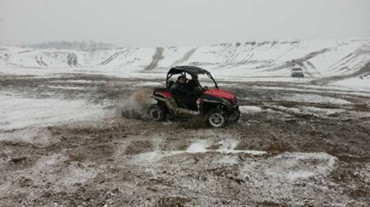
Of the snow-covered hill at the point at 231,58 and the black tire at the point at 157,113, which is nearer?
the black tire at the point at 157,113

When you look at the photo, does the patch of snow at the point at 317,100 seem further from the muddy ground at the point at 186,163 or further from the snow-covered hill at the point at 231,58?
the snow-covered hill at the point at 231,58

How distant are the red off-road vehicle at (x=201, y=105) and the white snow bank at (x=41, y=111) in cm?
276

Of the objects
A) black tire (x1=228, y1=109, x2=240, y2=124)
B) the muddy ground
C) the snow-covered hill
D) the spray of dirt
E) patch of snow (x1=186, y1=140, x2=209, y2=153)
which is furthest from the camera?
the snow-covered hill

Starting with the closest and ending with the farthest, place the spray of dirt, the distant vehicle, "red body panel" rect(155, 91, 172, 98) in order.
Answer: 1. "red body panel" rect(155, 91, 172, 98)
2. the spray of dirt
3. the distant vehicle

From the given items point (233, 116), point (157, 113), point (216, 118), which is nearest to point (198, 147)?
point (216, 118)

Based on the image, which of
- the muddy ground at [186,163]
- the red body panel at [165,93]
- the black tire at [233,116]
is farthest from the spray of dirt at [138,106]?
the black tire at [233,116]

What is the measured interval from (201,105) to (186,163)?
313cm

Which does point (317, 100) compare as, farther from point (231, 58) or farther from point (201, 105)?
point (231, 58)

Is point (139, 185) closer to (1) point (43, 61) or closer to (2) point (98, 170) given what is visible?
(2) point (98, 170)

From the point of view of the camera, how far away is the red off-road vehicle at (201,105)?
902 centimetres

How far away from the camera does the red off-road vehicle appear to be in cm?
902

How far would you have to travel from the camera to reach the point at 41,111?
39.0ft

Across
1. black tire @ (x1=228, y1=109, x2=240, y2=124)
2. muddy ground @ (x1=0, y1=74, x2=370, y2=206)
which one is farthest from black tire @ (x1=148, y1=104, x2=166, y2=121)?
black tire @ (x1=228, y1=109, x2=240, y2=124)

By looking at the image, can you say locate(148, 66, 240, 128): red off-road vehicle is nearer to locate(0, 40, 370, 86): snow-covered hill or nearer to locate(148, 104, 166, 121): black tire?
locate(148, 104, 166, 121): black tire
